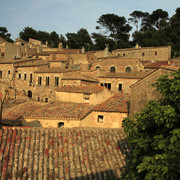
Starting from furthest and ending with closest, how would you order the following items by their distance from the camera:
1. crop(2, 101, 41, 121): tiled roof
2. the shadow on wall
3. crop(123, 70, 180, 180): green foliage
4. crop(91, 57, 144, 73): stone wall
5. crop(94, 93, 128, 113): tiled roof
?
1. crop(91, 57, 144, 73): stone wall
2. crop(2, 101, 41, 121): tiled roof
3. crop(94, 93, 128, 113): tiled roof
4. the shadow on wall
5. crop(123, 70, 180, 180): green foliage

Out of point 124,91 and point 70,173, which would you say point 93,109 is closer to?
point 124,91

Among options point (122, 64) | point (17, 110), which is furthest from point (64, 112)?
point (122, 64)

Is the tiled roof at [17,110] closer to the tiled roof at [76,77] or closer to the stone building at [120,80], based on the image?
the tiled roof at [76,77]

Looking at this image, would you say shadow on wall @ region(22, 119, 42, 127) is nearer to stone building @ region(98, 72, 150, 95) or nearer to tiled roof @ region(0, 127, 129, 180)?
tiled roof @ region(0, 127, 129, 180)

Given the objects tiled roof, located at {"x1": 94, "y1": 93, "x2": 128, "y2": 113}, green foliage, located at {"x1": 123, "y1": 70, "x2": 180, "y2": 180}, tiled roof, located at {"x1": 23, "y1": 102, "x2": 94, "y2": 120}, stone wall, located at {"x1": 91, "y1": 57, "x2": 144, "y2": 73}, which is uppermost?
stone wall, located at {"x1": 91, "y1": 57, "x2": 144, "y2": 73}

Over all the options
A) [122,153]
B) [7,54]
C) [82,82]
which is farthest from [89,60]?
[122,153]

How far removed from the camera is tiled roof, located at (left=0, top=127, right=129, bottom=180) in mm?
8375

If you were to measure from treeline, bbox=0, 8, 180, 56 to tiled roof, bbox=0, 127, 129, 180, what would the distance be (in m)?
56.1

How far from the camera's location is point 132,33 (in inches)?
2884

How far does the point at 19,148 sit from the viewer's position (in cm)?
949

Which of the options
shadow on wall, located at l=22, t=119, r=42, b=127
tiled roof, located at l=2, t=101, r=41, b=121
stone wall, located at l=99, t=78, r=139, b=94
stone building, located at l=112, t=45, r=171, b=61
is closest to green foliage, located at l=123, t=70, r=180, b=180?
shadow on wall, located at l=22, t=119, r=42, b=127

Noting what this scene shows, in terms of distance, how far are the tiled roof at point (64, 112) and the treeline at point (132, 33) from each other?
45.8 meters

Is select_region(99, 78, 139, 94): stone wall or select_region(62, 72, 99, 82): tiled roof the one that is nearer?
select_region(62, 72, 99, 82): tiled roof

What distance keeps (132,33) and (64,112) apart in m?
60.4
